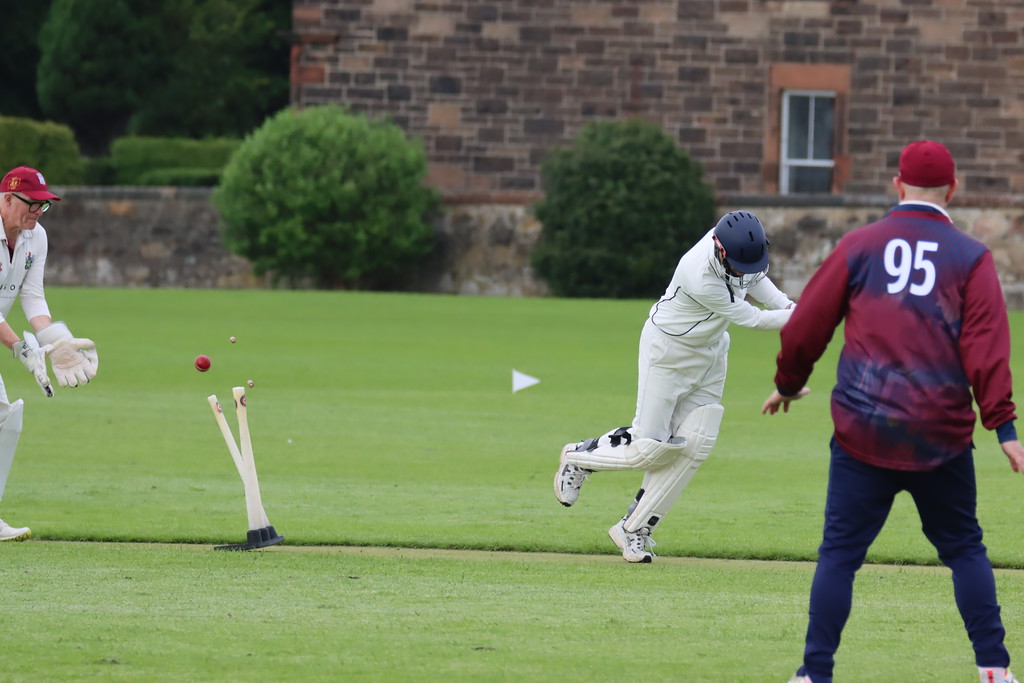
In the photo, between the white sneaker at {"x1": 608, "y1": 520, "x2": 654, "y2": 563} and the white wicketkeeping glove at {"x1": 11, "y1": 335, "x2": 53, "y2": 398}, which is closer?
the white wicketkeeping glove at {"x1": 11, "y1": 335, "x2": 53, "y2": 398}

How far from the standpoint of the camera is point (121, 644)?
6.47 m

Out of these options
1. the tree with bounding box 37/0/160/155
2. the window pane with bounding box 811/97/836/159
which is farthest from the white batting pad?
the tree with bounding box 37/0/160/155

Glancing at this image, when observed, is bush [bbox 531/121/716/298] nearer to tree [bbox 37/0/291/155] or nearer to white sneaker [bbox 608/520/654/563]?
white sneaker [bbox 608/520/654/563]

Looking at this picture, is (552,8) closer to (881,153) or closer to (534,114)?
(534,114)

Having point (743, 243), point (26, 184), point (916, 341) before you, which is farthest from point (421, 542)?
point (916, 341)

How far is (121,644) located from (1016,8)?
29.0 m

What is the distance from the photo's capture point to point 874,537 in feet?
18.8

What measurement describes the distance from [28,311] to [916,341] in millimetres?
5427

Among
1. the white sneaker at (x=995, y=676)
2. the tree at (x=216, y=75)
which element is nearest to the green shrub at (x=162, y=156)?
the tree at (x=216, y=75)

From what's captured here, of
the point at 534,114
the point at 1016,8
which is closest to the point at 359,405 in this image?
the point at 534,114

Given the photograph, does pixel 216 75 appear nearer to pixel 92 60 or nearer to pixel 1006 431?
pixel 92 60

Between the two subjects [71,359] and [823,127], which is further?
[823,127]

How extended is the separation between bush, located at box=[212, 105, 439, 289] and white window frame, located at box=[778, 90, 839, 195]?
7.22m

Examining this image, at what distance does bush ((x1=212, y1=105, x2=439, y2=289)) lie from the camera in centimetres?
2869
